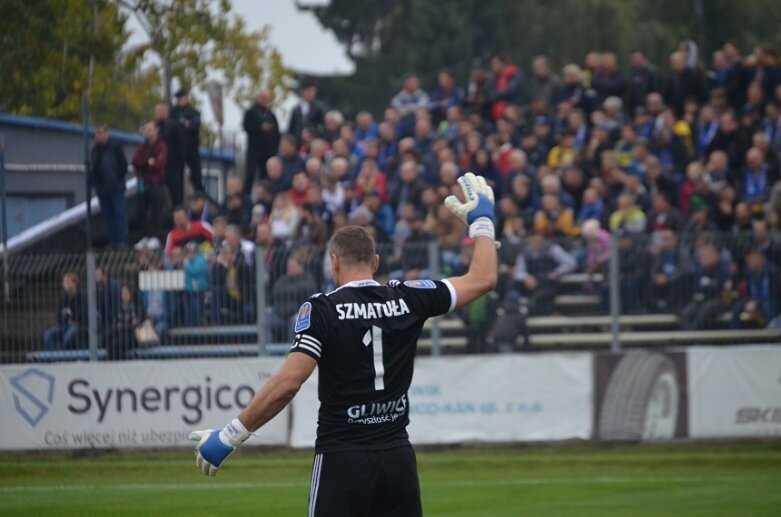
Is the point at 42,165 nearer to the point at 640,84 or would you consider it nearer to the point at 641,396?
the point at 640,84

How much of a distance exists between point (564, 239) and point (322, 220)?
3669 millimetres

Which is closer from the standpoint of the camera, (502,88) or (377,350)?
(377,350)

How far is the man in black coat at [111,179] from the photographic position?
19.6m

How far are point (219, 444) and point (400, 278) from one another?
35.8 feet

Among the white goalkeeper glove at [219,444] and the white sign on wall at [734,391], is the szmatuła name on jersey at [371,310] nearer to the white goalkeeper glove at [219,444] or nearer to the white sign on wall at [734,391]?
the white goalkeeper glove at [219,444]

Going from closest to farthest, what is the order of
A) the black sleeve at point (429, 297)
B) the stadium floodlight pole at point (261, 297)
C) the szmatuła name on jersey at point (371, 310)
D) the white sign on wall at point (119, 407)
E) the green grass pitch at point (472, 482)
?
1. the szmatuła name on jersey at point (371, 310)
2. the black sleeve at point (429, 297)
3. the green grass pitch at point (472, 482)
4. the white sign on wall at point (119, 407)
5. the stadium floodlight pole at point (261, 297)

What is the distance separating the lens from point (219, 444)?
584 cm

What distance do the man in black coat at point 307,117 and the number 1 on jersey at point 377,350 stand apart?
15276 millimetres

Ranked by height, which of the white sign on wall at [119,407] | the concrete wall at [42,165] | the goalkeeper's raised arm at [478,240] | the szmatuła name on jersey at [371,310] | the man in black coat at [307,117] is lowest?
the white sign on wall at [119,407]

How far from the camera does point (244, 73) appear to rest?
35.1m

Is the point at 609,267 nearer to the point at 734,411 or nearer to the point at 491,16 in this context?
the point at 734,411

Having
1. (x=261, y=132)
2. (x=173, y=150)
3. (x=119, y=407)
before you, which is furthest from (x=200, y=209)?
(x=119, y=407)

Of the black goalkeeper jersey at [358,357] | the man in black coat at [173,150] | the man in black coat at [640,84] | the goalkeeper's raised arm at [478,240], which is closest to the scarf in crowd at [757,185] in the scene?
the man in black coat at [640,84]

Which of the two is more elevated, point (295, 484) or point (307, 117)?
point (307, 117)
